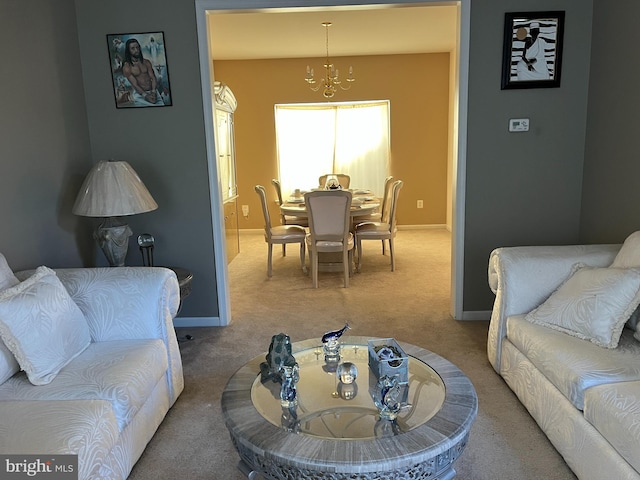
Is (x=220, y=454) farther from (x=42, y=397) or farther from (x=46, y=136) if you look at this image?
(x=46, y=136)

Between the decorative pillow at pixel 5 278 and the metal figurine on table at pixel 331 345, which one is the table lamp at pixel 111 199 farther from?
the metal figurine on table at pixel 331 345

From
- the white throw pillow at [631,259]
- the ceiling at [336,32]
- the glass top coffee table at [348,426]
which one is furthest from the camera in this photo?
the ceiling at [336,32]

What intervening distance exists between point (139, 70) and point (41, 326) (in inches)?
80.0

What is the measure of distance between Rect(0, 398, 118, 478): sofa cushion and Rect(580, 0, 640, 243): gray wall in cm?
285

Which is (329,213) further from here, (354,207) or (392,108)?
(392,108)

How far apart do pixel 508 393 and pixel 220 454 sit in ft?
4.79

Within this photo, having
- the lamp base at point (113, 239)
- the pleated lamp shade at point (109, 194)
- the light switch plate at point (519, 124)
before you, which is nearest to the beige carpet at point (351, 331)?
the lamp base at point (113, 239)

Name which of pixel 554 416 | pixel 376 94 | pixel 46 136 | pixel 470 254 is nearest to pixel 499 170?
pixel 470 254

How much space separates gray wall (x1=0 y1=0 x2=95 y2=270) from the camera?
254 centimetres

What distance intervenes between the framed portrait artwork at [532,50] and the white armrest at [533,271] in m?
1.29

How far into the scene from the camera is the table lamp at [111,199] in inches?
111

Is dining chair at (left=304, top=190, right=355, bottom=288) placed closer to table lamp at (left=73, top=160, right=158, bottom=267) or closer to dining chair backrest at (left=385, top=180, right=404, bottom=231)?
dining chair backrest at (left=385, top=180, right=404, bottom=231)

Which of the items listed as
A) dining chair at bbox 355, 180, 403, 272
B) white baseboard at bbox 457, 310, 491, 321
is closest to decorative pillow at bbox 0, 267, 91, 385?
white baseboard at bbox 457, 310, 491, 321

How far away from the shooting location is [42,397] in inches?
Result: 69.1
